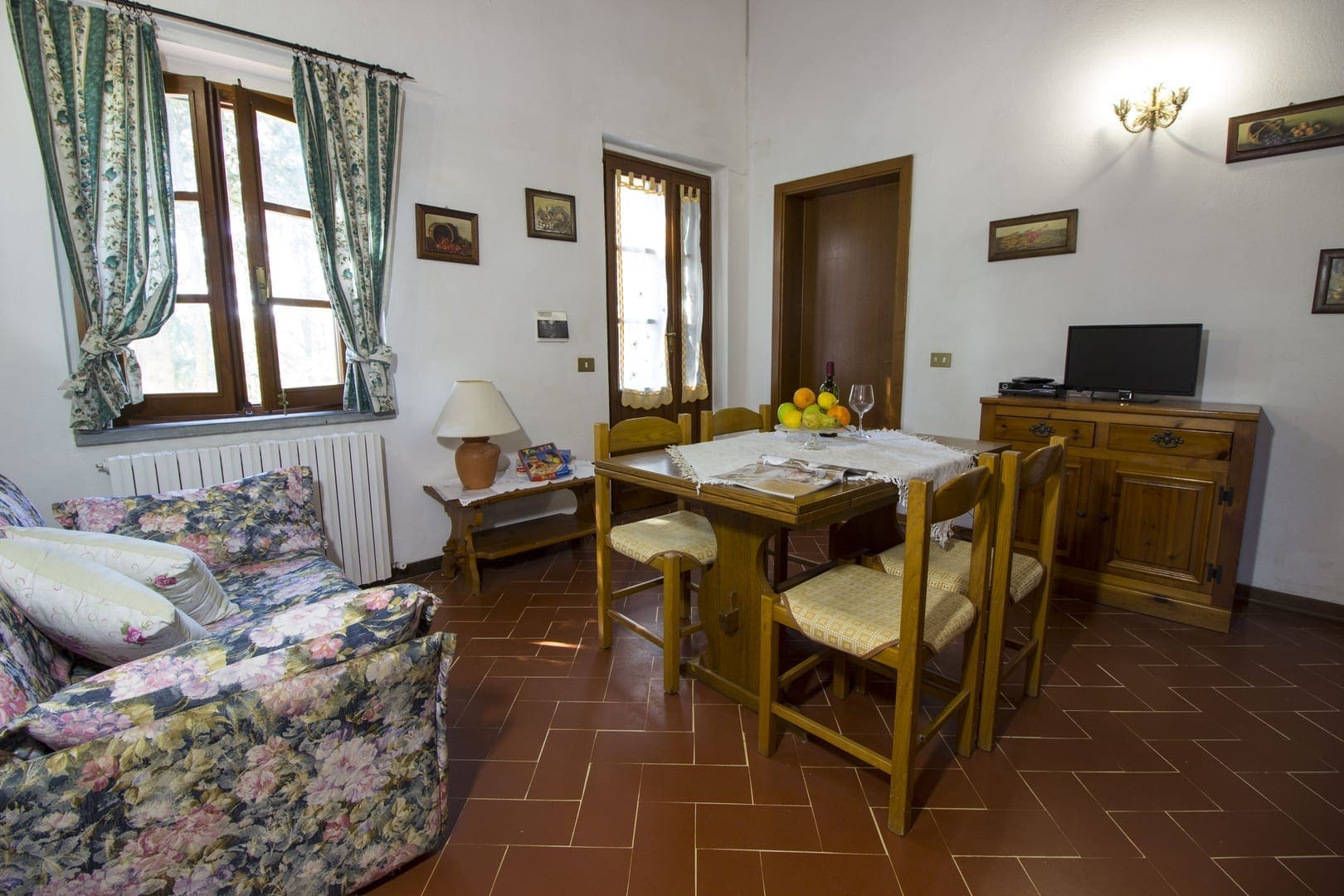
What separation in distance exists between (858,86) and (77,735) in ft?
15.3

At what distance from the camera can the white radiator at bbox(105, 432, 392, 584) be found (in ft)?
8.04

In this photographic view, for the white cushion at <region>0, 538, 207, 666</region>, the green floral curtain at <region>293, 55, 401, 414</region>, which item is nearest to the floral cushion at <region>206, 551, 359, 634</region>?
the white cushion at <region>0, 538, 207, 666</region>

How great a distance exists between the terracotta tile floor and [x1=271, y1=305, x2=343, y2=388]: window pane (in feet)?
5.34

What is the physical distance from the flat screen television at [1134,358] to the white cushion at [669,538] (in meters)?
2.16

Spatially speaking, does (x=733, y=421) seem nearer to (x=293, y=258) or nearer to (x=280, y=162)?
(x=293, y=258)

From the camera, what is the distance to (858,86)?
3998 mm

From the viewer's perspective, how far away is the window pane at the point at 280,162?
283 centimetres

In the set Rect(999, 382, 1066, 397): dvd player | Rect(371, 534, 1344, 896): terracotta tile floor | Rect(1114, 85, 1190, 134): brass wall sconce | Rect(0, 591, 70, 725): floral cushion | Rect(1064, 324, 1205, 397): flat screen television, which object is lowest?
Rect(371, 534, 1344, 896): terracotta tile floor

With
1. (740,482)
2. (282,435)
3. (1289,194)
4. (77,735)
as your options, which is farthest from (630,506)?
(1289,194)

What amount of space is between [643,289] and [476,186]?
134 cm

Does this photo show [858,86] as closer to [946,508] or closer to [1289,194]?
[1289,194]

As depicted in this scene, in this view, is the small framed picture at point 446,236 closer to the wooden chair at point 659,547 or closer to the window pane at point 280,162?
the window pane at point 280,162

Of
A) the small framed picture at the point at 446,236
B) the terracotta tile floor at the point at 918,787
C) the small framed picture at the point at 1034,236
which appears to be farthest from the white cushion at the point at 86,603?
the small framed picture at the point at 1034,236

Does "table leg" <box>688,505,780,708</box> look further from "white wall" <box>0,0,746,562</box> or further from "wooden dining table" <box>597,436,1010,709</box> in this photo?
"white wall" <box>0,0,746,562</box>
